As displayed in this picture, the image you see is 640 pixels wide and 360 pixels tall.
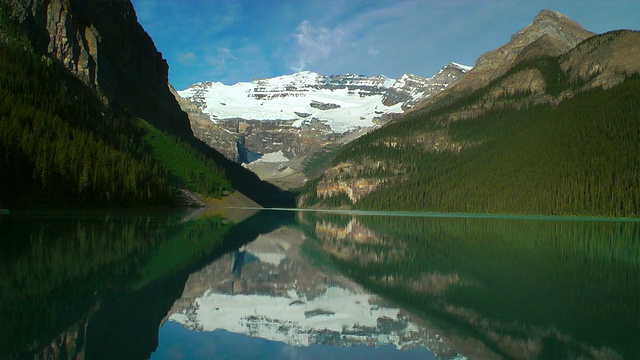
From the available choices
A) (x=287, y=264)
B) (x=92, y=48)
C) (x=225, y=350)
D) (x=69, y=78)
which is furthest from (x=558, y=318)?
(x=92, y=48)

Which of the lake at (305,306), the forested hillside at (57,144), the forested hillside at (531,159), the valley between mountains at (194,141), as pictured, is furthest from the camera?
the forested hillside at (531,159)

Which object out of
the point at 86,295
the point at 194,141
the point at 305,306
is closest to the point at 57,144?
the point at 86,295

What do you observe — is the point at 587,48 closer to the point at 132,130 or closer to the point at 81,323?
the point at 132,130

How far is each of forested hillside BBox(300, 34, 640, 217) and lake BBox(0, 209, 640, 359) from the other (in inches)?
3852

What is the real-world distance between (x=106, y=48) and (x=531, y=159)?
123m

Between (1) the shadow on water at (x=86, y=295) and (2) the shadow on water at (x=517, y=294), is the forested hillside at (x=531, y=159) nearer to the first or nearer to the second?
(2) the shadow on water at (x=517, y=294)

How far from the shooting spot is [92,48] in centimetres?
13650

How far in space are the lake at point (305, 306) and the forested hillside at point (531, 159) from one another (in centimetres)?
9785

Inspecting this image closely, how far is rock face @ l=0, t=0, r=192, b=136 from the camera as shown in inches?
4749

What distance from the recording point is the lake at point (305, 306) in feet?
33.4

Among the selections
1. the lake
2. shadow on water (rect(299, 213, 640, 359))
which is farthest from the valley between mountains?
shadow on water (rect(299, 213, 640, 359))

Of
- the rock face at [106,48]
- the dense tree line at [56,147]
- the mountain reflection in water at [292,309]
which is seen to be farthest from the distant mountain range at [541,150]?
the mountain reflection in water at [292,309]

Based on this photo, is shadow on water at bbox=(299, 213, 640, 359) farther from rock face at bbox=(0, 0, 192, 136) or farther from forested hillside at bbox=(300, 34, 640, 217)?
rock face at bbox=(0, 0, 192, 136)

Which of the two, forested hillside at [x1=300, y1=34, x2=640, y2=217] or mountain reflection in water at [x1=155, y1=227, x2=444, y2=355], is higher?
forested hillside at [x1=300, y1=34, x2=640, y2=217]
